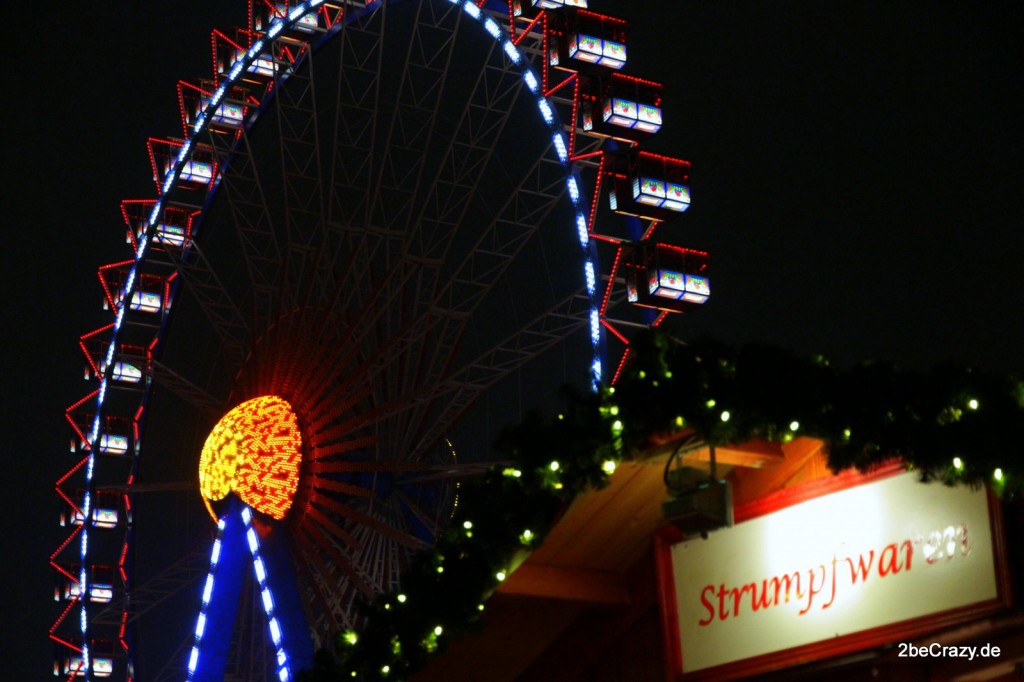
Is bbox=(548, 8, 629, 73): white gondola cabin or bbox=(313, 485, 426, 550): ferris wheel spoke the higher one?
bbox=(548, 8, 629, 73): white gondola cabin

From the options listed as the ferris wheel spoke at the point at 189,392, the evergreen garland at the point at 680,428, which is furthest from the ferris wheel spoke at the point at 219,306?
the evergreen garland at the point at 680,428

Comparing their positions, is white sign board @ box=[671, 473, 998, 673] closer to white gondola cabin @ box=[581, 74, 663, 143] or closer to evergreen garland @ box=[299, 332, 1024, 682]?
evergreen garland @ box=[299, 332, 1024, 682]

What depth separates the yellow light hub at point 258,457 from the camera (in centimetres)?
1716

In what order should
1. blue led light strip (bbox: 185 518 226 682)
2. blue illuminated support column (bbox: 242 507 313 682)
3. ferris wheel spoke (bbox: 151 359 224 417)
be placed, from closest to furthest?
blue illuminated support column (bbox: 242 507 313 682) → blue led light strip (bbox: 185 518 226 682) → ferris wheel spoke (bbox: 151 359 224 417)

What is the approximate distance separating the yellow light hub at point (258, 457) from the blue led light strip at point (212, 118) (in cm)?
361

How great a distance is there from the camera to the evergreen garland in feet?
18.3

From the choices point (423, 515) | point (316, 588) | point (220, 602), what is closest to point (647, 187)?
point (423, 515)

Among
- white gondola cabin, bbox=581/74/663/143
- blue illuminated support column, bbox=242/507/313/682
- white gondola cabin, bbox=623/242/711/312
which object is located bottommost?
blue illuminated support column, bbox=242/507/313/682

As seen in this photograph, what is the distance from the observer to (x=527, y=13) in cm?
1847

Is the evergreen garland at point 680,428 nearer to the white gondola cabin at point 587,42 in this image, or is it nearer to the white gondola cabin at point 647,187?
the white gondola cabin at point 647,187

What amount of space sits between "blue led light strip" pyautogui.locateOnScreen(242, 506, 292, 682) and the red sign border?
922 centimetres

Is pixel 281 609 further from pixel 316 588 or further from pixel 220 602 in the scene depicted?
pixel 220 602

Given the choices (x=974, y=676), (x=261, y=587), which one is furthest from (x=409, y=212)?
(x=974, y=676)

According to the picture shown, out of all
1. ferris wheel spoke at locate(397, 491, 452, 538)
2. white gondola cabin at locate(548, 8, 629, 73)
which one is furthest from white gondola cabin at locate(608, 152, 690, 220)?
ferris wheel spoke at locate(397, 491, 452, 538)
